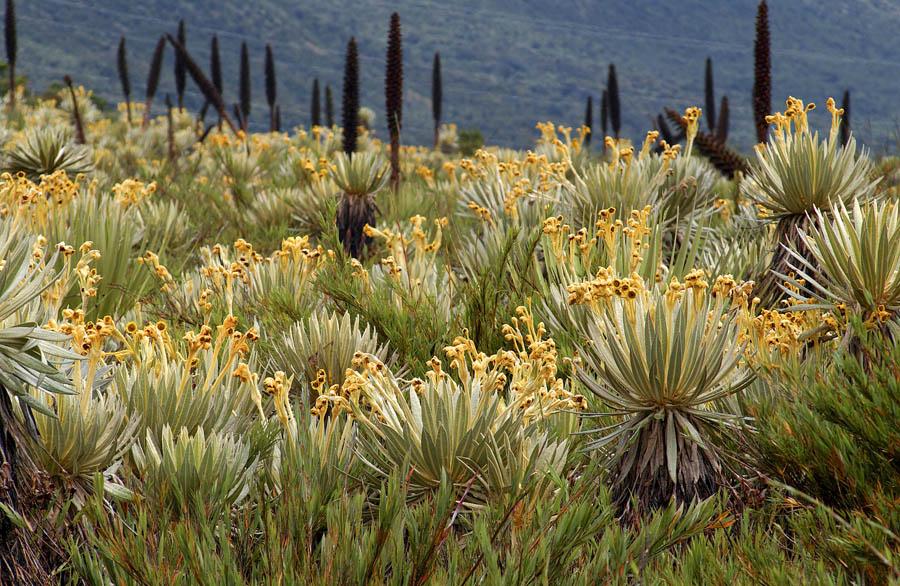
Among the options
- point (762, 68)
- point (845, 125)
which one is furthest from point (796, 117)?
point (845, 125)

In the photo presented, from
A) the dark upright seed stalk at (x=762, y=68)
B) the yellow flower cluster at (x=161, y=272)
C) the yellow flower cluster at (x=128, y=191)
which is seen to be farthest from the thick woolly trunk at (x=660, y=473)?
the dark upright seed stalk at (x=762, y=68)

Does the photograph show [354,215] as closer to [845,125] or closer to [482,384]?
[482,384]

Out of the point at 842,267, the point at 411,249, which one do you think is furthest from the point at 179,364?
the point at 411,249

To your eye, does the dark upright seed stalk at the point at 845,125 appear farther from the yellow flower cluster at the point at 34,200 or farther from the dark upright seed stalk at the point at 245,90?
the dark upright seed stalk at the point at 245,90

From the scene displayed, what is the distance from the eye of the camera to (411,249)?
5977 millimetres

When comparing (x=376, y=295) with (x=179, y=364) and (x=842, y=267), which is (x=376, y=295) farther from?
(x=842, y=267)

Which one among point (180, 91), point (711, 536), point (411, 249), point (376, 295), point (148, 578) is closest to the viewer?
point (148, 578)

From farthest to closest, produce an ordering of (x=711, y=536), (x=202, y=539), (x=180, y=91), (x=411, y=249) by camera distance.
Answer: (x=180, y=91) → (x=411, y=249) → (x=711, y=536) → (x=202, y=539)

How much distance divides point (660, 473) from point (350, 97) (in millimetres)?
6720

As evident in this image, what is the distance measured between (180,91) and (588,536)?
16.0 meters

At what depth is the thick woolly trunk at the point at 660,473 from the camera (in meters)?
2.53

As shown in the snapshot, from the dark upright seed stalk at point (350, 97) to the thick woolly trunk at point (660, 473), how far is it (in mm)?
6377

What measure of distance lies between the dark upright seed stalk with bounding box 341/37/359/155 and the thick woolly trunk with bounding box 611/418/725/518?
6377mm

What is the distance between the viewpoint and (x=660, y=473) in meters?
2.54
